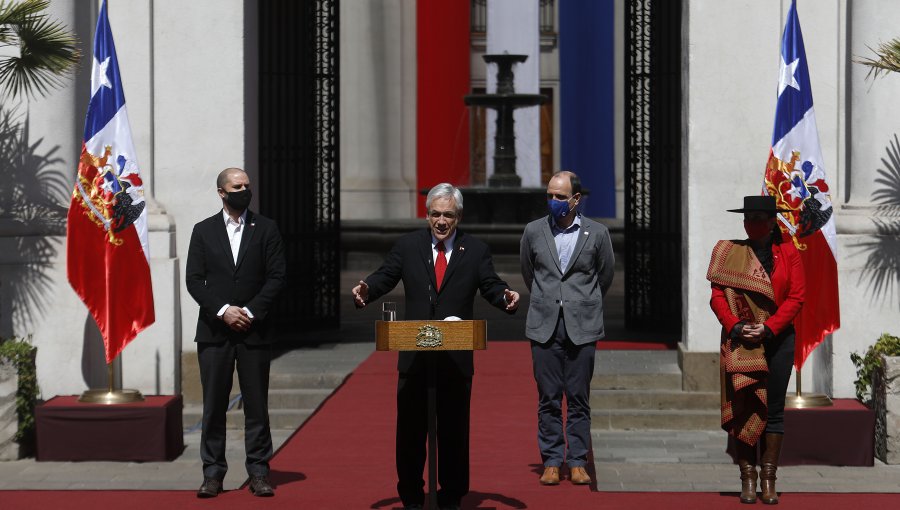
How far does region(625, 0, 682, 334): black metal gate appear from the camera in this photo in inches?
549

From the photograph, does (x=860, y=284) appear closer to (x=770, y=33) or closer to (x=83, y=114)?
(x=770, y=33)

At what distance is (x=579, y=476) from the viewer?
8.17m

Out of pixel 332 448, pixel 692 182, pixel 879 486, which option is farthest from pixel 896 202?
pixel 332 448

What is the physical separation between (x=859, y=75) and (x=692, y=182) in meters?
1.35

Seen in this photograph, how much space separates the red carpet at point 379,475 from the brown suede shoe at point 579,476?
73mm

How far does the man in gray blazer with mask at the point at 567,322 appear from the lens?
8.16m

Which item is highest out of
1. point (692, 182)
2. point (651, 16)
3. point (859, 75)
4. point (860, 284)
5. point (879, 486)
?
point (651, 16)

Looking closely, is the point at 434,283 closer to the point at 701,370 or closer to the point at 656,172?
the point at 701,370

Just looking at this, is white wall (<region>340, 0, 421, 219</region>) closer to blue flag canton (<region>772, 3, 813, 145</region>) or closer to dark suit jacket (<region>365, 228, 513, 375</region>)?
blue flag canton (<region>772, 3, 813, 145</region>)

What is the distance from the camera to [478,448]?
370 inches

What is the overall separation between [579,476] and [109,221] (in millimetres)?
3515

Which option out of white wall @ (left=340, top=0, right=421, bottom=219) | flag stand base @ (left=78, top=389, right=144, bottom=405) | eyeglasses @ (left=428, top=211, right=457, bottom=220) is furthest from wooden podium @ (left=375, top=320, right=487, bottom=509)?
white wall @ (left=340, top=0, right=421, bottom=219)

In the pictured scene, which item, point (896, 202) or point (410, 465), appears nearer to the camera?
point (410, 465)

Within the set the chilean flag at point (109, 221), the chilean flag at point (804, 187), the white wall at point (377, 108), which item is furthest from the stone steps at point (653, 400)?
the white wall at point (377, 108)
